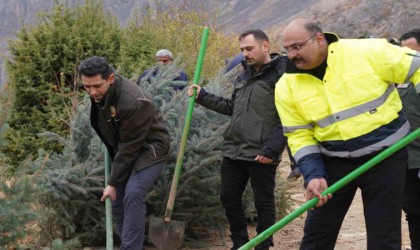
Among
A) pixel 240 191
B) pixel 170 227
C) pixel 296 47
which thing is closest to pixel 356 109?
pixel 296 47

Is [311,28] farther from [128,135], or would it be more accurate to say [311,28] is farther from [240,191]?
[240,191]

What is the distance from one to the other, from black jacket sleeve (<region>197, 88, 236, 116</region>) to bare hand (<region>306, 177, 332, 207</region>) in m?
1.79

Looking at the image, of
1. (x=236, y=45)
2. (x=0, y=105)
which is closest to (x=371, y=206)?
(x=0, y=105)

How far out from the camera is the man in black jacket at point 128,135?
435cm

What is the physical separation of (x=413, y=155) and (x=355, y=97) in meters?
1.54

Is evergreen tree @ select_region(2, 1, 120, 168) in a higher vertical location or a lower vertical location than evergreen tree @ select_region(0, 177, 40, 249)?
higher

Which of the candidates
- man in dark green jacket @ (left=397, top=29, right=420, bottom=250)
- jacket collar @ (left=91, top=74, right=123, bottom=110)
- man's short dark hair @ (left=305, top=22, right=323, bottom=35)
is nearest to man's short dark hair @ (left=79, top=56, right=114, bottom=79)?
jacket collar @ (left=91, top=74, right=123, bottom=110)

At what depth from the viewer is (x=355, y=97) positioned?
3.38 metres

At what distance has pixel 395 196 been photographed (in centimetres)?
342

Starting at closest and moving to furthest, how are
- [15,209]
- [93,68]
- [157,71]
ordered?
[15,209], [93,68], [157,71]

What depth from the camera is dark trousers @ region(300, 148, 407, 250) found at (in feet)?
11.2

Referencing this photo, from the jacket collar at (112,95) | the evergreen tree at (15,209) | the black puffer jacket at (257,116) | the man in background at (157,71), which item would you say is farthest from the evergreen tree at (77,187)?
the evergreen tree at (15,209)

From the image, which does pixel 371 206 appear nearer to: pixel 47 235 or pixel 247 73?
pixel 247 73

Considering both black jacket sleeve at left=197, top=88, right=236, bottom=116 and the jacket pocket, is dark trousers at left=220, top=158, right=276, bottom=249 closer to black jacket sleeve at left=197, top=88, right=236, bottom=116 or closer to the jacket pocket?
black jacket sleeve at left=197, top=88, right=236, bottom=116
